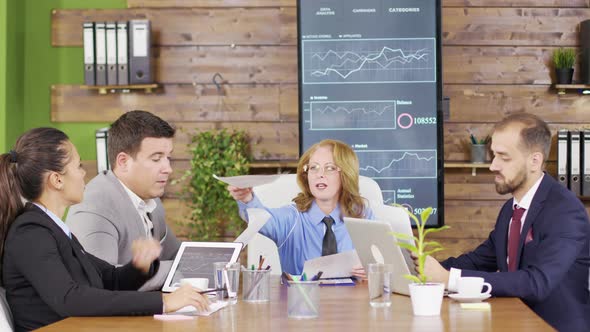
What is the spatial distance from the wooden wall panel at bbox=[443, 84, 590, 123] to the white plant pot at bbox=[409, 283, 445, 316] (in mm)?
3159

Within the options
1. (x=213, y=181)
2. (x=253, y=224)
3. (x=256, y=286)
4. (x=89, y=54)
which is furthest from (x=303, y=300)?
(x=89, y=54)

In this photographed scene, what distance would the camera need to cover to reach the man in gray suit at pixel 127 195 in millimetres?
2898

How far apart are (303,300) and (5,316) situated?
2.54 feet

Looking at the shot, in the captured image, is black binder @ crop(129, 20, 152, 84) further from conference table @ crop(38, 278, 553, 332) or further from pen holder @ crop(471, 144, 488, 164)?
conference table @ crop(38, 278, 553, 332)

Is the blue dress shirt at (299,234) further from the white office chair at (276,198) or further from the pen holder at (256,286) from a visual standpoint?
the pen holder at (256,286)

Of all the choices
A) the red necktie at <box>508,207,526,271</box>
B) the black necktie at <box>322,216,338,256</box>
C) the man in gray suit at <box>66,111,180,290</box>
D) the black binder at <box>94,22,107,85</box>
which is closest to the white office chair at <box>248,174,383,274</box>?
the black necktie at <box>322,216,338,256</box>

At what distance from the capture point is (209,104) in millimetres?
5363

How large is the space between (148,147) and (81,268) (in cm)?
84

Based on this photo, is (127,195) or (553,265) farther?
(127,195)

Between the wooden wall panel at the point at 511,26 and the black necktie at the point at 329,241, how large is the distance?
223 centimetres

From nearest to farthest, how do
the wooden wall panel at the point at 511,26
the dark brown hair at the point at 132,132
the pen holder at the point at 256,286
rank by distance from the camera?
the pen holder at the point at 256,286 < the dark brown hair at the point at 132,132 < the wooden wall panel at the point at 511,26

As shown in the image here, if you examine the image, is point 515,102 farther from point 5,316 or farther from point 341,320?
point 5,316

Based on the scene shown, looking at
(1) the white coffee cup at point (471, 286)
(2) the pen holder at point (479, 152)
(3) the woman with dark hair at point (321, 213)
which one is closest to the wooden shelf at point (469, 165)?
(2) the pen holder at point (479, 152)

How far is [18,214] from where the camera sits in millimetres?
2352
